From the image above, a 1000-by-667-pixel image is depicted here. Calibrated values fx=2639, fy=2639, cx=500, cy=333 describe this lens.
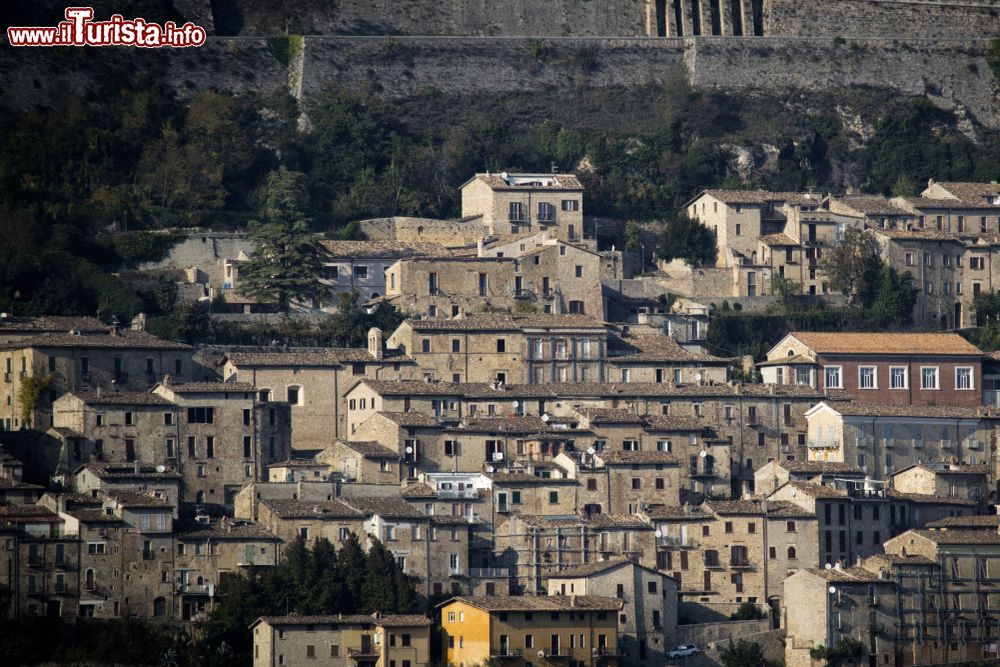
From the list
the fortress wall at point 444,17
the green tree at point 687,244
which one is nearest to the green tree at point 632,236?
the green tree at point 687,244

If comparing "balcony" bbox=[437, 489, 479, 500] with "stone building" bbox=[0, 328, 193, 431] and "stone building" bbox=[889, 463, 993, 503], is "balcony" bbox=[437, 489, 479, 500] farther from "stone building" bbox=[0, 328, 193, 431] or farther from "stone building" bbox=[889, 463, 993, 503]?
"stone building" bbox=[889, 463, 993, 503]

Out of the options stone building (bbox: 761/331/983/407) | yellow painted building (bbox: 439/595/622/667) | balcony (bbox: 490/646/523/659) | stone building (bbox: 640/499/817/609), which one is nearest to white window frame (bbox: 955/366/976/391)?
stone building (bbox: 761/331/983/407)

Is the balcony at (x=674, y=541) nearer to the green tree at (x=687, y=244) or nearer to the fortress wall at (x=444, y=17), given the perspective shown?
the green tree at (x=687, y=244)

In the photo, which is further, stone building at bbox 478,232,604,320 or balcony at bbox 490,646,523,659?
stone building at bbox 478,232,604,320

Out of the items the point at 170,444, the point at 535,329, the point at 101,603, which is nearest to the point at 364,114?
the point at 535,329

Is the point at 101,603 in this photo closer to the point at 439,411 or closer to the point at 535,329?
the point at 439,411
